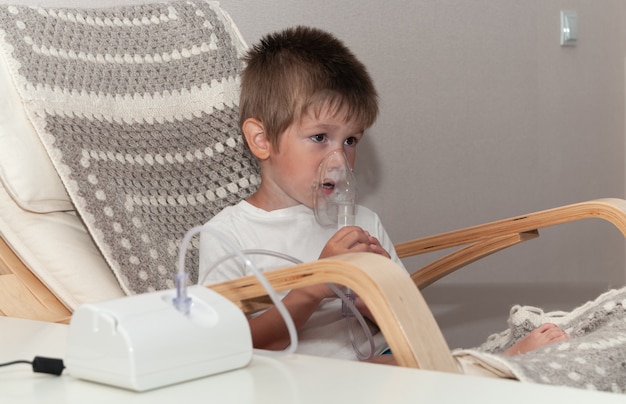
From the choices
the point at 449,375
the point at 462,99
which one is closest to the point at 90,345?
the point at 449,375

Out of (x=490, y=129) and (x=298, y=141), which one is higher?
(x=298, y=141)

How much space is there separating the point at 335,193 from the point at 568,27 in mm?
1358

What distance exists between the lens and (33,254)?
1.31 metres

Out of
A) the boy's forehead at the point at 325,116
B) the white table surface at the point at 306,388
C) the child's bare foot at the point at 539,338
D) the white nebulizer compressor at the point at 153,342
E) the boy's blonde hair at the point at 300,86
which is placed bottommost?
the child's bare foot at the point at 539,338

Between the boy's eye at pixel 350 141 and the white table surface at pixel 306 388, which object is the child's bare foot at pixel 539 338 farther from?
the white table surface at pixel 306 388

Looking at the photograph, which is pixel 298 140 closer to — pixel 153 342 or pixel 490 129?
pixel 153 342

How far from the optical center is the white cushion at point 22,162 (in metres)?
1.30

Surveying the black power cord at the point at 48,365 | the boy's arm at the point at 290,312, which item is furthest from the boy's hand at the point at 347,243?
the black power cord at the point at 48,365

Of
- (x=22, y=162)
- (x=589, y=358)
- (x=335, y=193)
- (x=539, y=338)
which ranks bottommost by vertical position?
(x=539, y=338)

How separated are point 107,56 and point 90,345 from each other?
777 mm

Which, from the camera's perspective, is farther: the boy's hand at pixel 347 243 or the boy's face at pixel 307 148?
the boy's face at pixel 307 148

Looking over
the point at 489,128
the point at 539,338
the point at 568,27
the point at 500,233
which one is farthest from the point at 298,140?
the point at 568,27

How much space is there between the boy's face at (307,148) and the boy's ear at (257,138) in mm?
15

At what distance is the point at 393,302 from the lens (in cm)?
85
